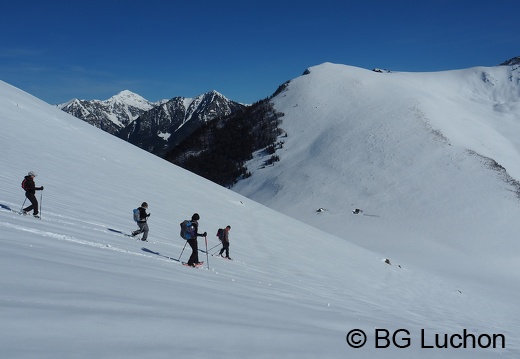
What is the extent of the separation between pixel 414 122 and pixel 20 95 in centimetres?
6667

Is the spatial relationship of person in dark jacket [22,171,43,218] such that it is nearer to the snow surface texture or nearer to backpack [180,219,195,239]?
the snow surface texture

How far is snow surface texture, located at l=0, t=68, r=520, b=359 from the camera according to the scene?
3.91m

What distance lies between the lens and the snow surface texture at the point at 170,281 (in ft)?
12.8

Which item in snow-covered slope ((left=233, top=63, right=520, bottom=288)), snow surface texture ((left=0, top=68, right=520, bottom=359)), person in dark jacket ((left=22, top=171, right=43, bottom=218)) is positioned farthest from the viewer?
snow-covered slope ((left=233, top=63, right=520, bottom=288))

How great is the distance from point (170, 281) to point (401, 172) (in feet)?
199

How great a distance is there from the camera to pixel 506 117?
312 feet

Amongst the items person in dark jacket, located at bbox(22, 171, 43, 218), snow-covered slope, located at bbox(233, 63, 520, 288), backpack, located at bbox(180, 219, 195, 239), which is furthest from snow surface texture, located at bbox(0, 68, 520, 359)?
snow-covered slope, located at bbox(233, 63, 520, 288)

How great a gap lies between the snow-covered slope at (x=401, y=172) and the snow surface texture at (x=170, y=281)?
792 cm

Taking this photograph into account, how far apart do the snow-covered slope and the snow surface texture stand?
7.92 m

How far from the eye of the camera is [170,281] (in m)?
7.04

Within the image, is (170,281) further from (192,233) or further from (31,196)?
(31,196)

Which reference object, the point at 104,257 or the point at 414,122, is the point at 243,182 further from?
the point at 104,257

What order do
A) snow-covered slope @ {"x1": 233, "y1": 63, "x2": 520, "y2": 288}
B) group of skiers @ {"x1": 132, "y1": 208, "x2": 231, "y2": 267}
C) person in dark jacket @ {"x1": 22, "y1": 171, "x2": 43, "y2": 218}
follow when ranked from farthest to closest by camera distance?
snow-covered slope @ {"x1": 233, "y1": 63, "x2": 520, "y2": 288} < group of skiers @ {"x1": 132, "y1": 208, "x2": 231, "y2": 267} < person in dark jacket @ {"x1": 22, "y1": 171, "x2": 43, "y2": 218}

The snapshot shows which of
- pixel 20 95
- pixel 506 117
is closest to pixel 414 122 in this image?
pixel 506 117
